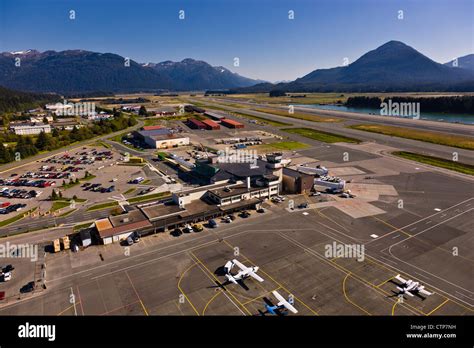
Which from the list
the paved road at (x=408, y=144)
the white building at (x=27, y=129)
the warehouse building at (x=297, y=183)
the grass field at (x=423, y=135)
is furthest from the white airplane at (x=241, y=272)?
the white building at (x=27, y=129)

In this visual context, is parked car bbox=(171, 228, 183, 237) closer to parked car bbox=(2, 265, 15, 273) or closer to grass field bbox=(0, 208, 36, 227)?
parked car bbox=(2, 265, 15, 273)

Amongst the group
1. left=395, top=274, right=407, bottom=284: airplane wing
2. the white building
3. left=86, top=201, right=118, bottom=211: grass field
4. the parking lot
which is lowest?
left=395, top=274, right=407, bottom=284: airplane wing

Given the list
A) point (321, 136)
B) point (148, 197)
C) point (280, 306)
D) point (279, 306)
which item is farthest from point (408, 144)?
point (279, 306)

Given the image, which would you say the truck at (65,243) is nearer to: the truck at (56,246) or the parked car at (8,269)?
the truck at (56,246)

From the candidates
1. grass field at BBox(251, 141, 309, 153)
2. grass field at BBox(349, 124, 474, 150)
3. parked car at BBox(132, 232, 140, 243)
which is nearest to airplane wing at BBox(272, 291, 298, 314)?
parked car at BBox(132, 232, 140, 243)
